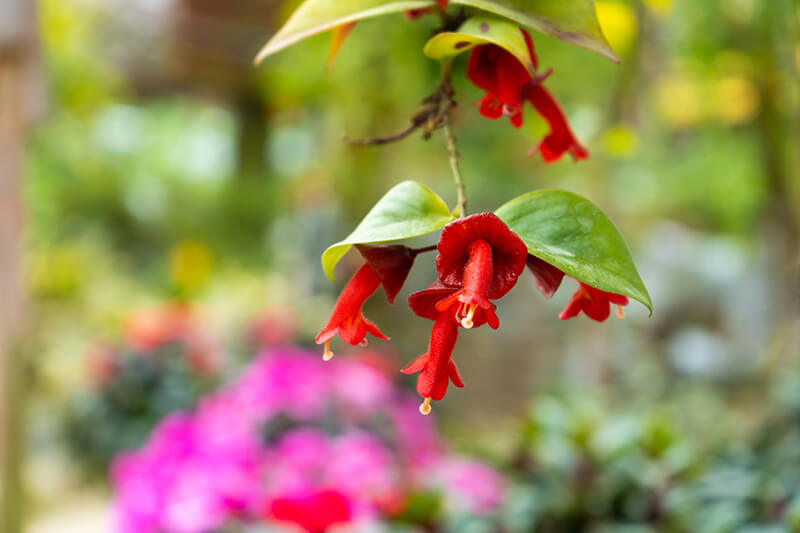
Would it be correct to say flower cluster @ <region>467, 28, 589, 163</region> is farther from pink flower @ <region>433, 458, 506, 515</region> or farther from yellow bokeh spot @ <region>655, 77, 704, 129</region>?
yellow bokeh spot @ <region>655, 77, 704, 129</region>

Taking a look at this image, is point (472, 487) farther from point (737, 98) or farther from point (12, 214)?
point (737, 98)

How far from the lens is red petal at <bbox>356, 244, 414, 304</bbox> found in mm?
329

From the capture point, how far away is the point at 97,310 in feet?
12.3

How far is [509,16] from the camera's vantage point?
335 mm

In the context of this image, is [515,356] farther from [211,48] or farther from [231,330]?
[211,48]

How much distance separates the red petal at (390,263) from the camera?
1.08 feet

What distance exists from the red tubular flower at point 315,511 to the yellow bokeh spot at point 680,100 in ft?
5.43

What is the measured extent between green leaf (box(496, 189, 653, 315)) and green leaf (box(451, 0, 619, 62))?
0.08 m

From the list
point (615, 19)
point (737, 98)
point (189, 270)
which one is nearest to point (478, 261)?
point (615, 19)

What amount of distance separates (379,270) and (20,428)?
1638mm

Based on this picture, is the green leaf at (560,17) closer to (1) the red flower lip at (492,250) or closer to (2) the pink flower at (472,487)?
(1) the red flower lip at (492,250)

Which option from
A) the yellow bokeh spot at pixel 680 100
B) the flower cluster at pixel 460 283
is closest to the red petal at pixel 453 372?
the flower cluster at pixel 460 283

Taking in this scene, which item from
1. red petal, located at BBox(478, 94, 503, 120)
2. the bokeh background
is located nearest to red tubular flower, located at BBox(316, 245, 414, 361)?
red petal, located at BBox(478, 94, 503, 120)

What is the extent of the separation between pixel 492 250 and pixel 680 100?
2.19 metres
